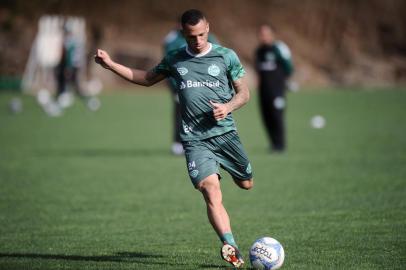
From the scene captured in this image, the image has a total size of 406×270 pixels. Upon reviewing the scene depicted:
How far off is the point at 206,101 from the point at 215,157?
0.51m

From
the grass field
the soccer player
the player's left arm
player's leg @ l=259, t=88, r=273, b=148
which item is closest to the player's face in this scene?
the soccer player

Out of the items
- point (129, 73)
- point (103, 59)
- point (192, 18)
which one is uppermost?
point (192, 18)

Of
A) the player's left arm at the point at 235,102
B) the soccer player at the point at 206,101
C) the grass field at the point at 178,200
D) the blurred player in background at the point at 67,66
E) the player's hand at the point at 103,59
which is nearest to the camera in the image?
the player's left arm at the point at 235,102

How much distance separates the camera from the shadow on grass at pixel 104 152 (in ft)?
54.0

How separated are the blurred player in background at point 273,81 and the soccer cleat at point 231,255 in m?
9.66

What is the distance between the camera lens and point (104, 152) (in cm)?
1708

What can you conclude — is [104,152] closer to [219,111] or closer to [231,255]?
[219,111]

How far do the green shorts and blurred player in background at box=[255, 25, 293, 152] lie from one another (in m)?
8.78

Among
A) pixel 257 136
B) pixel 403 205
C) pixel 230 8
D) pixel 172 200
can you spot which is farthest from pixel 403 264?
pixel 230 8

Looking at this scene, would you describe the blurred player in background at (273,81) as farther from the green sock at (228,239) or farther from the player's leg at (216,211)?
the green sock at (228,239)

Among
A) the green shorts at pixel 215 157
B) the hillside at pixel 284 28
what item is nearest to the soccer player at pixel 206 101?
the green shorts at pixel 215 157

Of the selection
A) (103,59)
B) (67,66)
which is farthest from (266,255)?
(67,66)

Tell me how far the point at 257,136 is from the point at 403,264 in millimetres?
13457

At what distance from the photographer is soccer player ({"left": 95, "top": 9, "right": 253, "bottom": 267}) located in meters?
6.95
